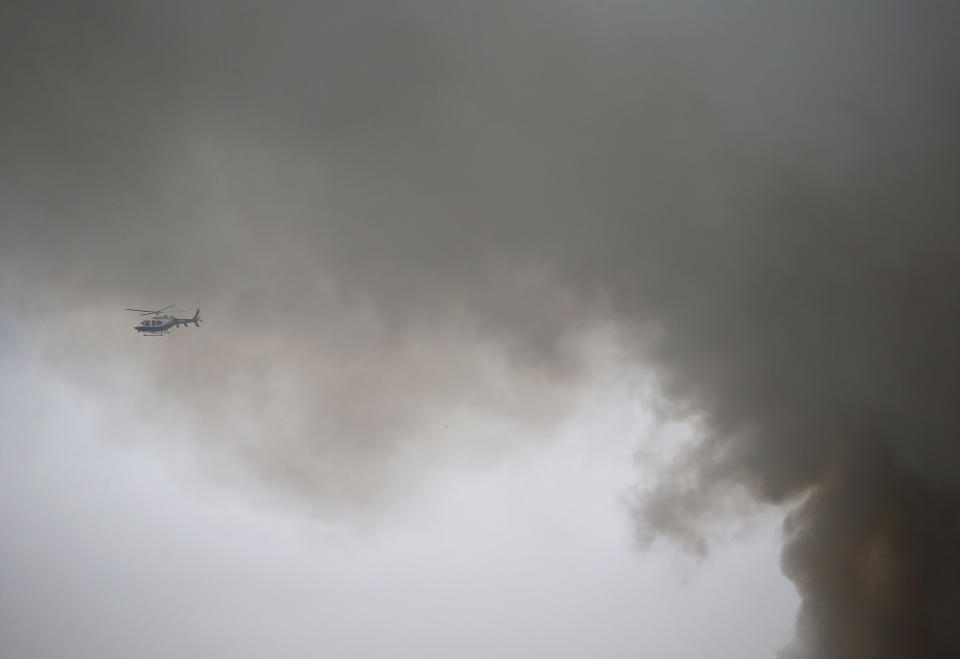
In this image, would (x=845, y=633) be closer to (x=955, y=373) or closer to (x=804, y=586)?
(x=804, y=586)

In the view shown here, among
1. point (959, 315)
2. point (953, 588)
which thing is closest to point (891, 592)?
point (953, 588)

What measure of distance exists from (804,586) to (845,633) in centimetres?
255

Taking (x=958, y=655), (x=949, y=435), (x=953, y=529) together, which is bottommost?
(x=958, y=655)

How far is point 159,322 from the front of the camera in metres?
41.6

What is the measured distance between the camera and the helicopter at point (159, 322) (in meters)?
41.3

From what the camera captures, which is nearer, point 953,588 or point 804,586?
point 953,588

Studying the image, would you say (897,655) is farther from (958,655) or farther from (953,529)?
(953,529)

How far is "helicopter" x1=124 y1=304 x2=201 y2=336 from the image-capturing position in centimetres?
4134

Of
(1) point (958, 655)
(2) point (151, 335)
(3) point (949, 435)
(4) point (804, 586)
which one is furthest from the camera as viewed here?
(2) point (151, 335)

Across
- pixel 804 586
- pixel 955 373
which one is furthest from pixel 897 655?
pixel 955 373

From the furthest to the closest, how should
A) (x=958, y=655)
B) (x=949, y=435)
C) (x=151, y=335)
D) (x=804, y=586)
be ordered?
(x=151, y=335), (x=804, y=586), (x=949, y=435), (x=958, y=655)

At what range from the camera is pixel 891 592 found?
3434 centimetres

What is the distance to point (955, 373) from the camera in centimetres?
3541

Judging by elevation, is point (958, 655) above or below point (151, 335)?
below
